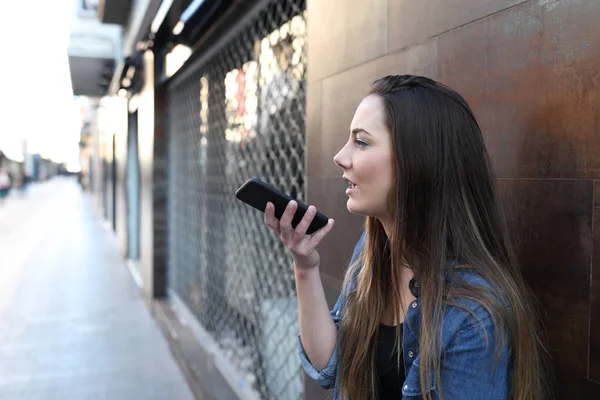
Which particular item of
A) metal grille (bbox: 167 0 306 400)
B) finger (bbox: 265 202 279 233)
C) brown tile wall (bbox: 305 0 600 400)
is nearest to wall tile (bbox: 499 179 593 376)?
brown tile wall (bbox: 305 0 600 400)

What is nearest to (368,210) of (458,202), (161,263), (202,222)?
(458,202)

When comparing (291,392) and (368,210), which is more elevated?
(368,210)

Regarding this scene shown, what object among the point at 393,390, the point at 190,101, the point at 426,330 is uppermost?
the point at 190,101

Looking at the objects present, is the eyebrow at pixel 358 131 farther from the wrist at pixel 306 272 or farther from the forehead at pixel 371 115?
the wrist at pixel 306 272

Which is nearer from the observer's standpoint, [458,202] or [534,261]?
[458,202]

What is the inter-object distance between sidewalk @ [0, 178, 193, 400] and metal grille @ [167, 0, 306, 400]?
0.62 meters

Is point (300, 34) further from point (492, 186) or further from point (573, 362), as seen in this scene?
point (573, 362)

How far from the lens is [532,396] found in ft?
3.50

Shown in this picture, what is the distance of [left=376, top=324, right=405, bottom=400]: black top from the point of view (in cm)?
130

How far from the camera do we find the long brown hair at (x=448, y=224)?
1069 mm

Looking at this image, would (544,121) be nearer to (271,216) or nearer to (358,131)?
(358,131)

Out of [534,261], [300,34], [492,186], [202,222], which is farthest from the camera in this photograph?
[202,222]

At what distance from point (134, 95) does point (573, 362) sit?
8447 mm

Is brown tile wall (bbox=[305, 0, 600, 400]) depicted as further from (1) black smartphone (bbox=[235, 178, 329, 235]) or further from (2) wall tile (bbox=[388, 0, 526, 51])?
(1) black smartphone (bbox=[235, 178, 329, 235])
